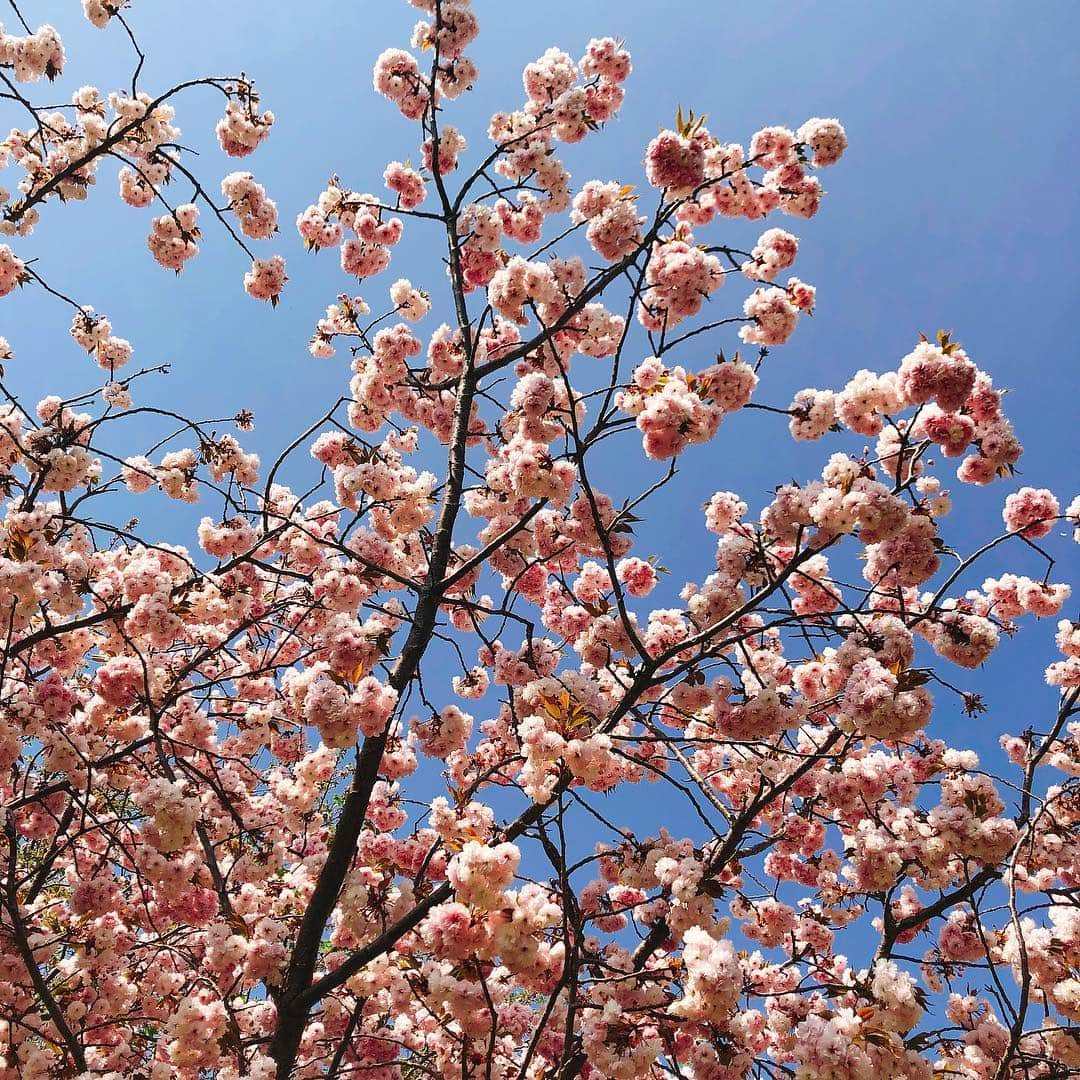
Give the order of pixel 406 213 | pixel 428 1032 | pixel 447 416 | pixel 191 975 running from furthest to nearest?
pixel 447 416 < pixel 191 975 < pixel 406 213 < pixel 428 1032

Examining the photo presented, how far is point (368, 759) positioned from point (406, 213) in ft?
14.9

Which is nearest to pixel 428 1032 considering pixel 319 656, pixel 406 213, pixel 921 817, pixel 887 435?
pixel 319 656

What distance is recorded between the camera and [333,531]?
711cm

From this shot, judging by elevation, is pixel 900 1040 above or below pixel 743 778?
below

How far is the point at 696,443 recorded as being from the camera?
409cm

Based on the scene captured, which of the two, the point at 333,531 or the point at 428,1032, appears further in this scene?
the point at 333,531

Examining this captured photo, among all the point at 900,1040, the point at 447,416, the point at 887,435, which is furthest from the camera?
the point at 447,416

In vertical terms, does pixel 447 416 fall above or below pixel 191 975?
above

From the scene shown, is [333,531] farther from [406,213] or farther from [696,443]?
[696,443]

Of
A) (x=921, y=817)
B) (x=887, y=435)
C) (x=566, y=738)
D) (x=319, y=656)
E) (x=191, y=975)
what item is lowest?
(x=191, y=975)

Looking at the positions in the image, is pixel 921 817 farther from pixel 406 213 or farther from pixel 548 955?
pixel 406 213

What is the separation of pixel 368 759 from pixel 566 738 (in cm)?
171

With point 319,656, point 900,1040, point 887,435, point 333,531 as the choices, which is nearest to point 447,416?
point 333,531

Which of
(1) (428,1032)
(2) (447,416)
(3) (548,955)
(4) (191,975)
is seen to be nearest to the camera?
(3) (548,955)
